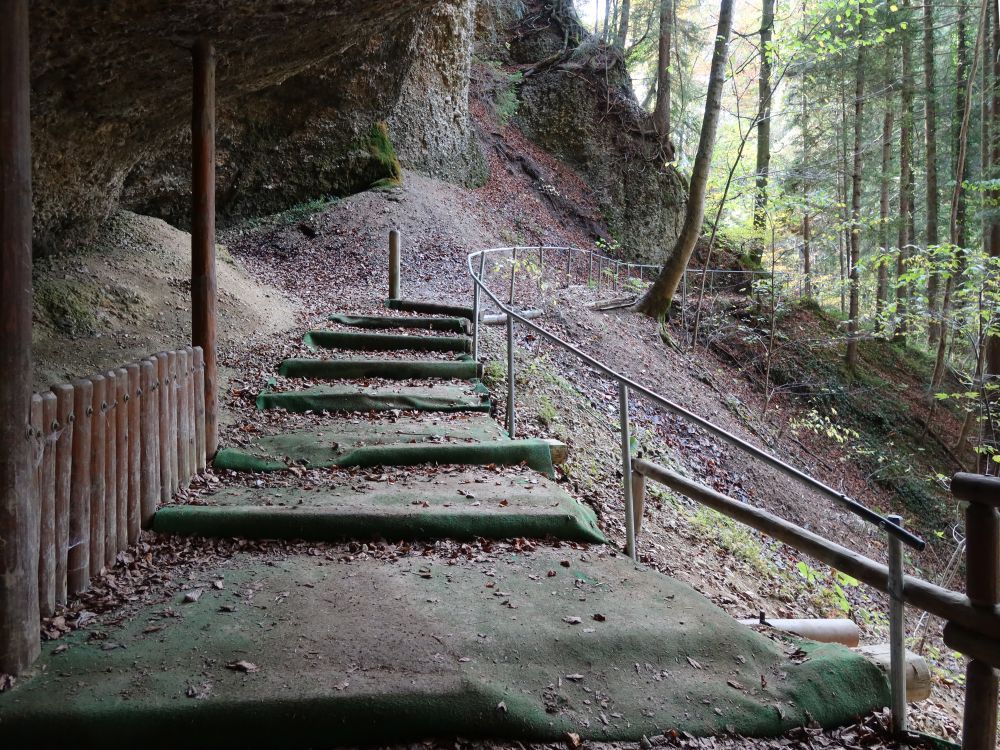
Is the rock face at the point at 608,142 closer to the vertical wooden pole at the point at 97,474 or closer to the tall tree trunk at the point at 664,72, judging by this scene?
the tall tree trunk at the point at 664,72

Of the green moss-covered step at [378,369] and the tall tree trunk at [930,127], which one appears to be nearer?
the green moss-covered step at [378,369]

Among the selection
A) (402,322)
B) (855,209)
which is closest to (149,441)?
(402,322)

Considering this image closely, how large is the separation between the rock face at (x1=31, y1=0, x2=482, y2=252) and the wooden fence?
229cm

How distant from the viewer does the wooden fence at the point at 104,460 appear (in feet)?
10.9

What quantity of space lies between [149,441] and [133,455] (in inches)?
7.8

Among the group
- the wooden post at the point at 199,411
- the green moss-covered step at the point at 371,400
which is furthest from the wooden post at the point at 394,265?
the wooden post at the point at 199,411

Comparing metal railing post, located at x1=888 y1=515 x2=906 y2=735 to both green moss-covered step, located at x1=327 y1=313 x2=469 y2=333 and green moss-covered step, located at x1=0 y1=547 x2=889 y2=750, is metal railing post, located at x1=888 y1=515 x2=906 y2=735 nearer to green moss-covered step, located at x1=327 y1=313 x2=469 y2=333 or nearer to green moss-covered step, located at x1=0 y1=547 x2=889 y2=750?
green moss-covered step, located at x1=0 y1=547 x2=889 y2=750

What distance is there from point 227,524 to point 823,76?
1951cm

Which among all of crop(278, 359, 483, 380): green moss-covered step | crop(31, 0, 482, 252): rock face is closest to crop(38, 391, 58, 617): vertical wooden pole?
crop(31, 0, 482, 252): rock face

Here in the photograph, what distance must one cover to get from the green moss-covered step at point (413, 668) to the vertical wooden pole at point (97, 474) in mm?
497

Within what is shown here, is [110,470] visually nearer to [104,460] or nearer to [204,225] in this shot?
[104,460]

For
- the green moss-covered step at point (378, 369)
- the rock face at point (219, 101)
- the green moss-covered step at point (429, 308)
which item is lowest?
the green moss-covered step at point (378, 369)

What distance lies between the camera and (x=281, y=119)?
Answer: 559 inches

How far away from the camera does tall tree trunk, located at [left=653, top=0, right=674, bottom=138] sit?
1919 cm
